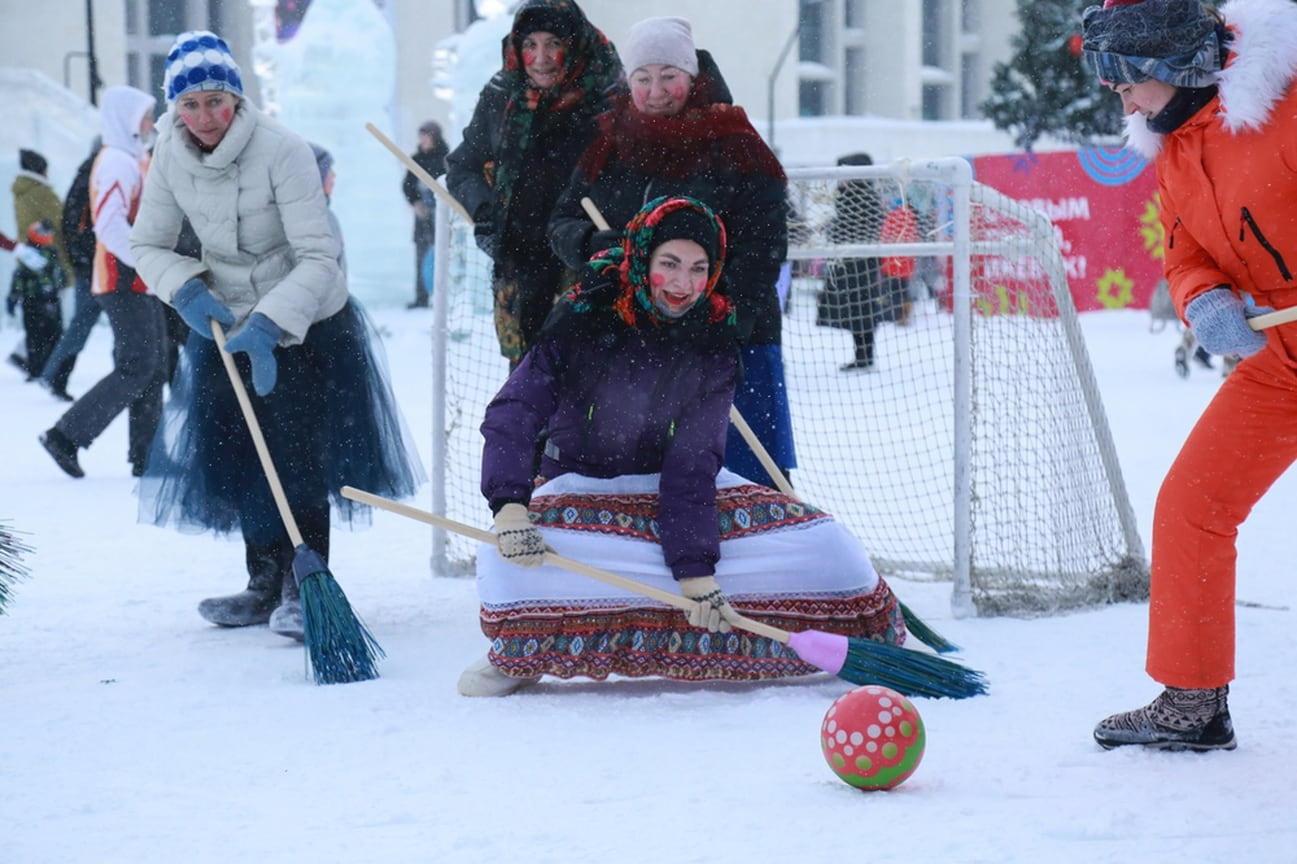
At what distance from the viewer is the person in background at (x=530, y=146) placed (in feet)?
14.8

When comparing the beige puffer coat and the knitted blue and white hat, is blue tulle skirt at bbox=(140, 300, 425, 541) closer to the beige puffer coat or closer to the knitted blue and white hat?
the beige puffer coat

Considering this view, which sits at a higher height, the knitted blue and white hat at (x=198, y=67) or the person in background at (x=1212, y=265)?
the knitted blue and white hat at (x=198, y=67)

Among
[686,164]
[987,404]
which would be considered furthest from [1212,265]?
[987,404]

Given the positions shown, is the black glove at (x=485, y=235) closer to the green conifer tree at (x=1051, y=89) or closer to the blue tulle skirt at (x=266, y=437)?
the blue tulle skirt at (x=266, y=437)

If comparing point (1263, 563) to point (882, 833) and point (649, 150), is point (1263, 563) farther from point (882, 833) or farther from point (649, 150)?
point (882, 833)

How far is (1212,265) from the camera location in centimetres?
316

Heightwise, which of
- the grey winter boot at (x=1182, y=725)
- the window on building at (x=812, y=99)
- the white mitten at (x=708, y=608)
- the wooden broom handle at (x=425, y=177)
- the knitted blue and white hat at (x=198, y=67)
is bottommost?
the grey winter boot at (x=1182, y=725)

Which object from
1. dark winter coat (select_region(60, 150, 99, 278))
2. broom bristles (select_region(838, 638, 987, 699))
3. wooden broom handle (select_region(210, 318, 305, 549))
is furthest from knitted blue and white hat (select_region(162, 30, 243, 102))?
dark winter coat (select_region(60, 150, 99, 278))

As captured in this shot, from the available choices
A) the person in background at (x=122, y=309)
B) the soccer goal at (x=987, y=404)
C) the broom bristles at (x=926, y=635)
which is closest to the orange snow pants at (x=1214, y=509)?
the broom bristles at (x=926, y=635)

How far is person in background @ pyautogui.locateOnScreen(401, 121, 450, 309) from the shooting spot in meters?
13.3

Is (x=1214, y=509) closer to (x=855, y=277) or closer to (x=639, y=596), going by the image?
(x=639, y=596)

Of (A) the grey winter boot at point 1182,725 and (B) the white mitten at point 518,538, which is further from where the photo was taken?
(B) the white mitten at point 518,538

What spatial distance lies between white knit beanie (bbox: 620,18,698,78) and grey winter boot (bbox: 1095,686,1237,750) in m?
2.05

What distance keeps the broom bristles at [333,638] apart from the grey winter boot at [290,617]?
0.98 ft
